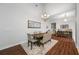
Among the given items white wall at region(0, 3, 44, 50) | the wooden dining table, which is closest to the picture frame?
→ white wall at region(0, 3, 44, 50)

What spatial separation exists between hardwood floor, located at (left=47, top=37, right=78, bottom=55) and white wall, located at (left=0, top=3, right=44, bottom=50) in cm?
64

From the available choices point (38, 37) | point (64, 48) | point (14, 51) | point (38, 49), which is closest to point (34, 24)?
point (38, 37)

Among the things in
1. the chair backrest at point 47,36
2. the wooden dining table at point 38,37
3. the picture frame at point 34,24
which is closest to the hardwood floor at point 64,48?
the chair backrest at point 47,36

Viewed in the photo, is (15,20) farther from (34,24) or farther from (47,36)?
(47,36)

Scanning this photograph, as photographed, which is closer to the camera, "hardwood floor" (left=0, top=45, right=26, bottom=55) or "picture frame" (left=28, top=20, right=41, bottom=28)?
"hardwood floor" (left=0, top=45, right=26, bottom=55)

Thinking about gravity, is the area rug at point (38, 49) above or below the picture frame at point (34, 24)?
below

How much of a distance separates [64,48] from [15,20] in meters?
1.17

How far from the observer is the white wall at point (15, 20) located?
2053 mm

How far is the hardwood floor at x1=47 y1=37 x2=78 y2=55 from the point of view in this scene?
2031 millimetres

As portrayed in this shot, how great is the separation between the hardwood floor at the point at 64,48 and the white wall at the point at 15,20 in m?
0.64

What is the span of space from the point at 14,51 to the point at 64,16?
1.27 m

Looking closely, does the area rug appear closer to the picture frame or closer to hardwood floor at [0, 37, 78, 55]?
hardwood floor at [0, 37, 78, 55]

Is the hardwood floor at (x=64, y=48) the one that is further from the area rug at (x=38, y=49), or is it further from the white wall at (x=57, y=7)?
the white wall at (x=57, y=7)

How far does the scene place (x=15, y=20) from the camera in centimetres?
209
